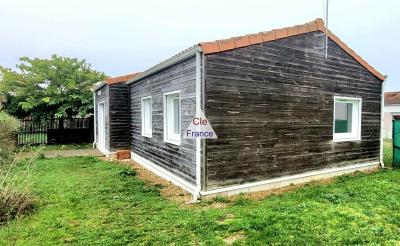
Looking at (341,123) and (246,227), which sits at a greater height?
(341,123)

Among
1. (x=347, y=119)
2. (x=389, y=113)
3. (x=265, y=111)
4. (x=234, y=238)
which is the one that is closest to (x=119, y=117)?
(x=265, y=111)

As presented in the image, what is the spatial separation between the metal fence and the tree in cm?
51

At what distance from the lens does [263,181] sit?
20.5ft

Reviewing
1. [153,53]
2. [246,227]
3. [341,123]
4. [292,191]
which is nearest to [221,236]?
[246,227]

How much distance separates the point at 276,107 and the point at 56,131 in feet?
44.4

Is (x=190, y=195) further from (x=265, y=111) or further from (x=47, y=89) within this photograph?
(x=47, y=89)

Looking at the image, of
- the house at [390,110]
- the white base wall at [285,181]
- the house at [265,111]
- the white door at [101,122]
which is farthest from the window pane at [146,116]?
the house at [390,110]

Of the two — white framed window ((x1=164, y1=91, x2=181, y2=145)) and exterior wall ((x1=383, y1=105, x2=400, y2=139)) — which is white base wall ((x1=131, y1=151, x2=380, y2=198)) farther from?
exterior wall ((x1=383, y1=105, x2=400, y2=139))

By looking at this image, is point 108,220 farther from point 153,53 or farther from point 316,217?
point 153,53

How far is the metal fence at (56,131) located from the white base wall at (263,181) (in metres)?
8.78

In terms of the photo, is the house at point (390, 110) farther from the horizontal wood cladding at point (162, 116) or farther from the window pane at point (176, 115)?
the window pane at point (176, 115)

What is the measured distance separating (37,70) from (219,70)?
1376 centimetres

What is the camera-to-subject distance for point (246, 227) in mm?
3955

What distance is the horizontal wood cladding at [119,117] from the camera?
10977 mm
